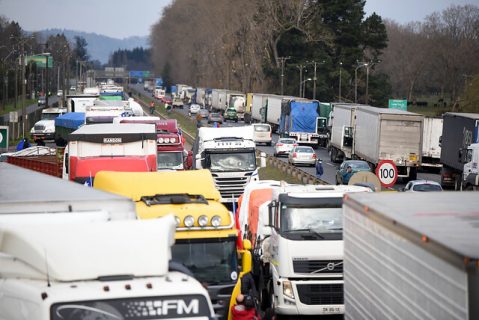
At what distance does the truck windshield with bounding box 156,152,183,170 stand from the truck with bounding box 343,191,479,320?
21.2 metres

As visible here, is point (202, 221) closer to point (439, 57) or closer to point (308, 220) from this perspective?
point (308, 220)

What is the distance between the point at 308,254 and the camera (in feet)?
51.5

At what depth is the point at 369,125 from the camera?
5069cm

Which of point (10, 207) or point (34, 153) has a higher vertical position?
point (10, 207)

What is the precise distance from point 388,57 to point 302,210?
532ft

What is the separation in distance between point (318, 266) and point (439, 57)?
12018cm

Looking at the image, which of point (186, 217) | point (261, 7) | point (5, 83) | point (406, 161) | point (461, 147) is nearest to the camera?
point (186, 217)

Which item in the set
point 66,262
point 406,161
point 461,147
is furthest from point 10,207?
point 406,161

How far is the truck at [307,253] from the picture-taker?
15688 mm

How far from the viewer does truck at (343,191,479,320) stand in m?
6.92

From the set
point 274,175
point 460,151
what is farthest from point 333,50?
point 460,151

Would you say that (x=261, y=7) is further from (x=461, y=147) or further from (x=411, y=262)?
(x=411, y=262)

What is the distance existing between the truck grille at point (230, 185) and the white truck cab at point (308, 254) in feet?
53.8

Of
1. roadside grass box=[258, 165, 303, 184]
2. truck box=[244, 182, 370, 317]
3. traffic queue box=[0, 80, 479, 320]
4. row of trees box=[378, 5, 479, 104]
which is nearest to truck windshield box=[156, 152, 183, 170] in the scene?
roadside grass box=[258, 165, 303, 184]
